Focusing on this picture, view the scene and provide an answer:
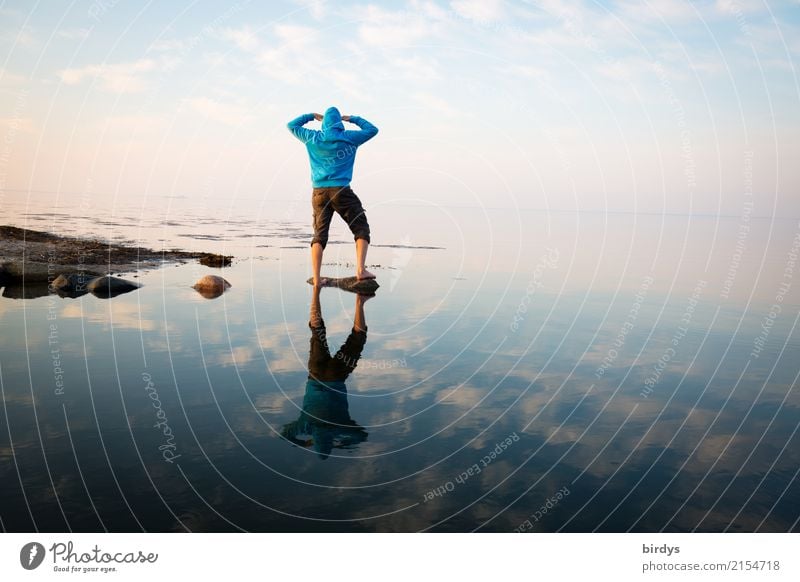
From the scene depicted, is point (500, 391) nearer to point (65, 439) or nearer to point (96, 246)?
point (65, 439)

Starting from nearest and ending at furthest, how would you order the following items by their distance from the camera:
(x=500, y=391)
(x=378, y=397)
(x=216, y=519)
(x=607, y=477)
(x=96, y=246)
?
(x=216, y=519)
(x=607, y=477)
(x=378, y=397)
(x=500, y=391)
(x=96, y=246)

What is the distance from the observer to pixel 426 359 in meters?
8.49

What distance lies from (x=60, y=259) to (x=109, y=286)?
5.49m

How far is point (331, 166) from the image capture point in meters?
13.7

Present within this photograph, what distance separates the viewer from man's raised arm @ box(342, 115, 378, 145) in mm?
13508

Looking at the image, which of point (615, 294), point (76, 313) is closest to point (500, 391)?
point (76, 313)

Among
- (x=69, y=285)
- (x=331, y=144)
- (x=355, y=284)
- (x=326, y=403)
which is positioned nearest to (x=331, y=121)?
(x=331, y=144)

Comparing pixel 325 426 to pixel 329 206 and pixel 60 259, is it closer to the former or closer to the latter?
pixel 329 206

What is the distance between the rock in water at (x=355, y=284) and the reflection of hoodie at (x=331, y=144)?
2.44 metres

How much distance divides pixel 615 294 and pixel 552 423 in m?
9.99

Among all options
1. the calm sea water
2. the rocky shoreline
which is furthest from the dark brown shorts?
the rocky shoreline

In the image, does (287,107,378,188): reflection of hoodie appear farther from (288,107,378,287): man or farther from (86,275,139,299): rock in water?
(86,275,139,299): rock in water

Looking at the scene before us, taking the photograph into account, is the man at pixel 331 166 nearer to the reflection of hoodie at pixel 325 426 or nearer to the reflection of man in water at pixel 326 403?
the reflection of man in water at pixel 326 403

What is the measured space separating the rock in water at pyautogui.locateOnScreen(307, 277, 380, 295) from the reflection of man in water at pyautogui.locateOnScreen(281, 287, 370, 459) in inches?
167
